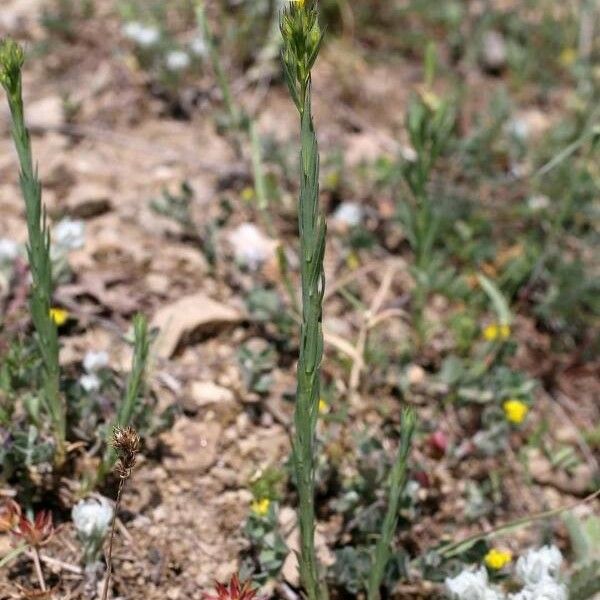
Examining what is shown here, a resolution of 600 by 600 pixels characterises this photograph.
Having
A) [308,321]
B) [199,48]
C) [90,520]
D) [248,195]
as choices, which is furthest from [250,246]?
[308,321]

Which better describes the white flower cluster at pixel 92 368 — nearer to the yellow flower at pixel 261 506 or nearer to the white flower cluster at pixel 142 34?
the yellow flower at pixel 261 506

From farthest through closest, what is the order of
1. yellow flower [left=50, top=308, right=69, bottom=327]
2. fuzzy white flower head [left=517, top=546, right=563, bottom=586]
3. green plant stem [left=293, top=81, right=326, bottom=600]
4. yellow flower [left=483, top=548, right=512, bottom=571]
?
yellow flower [left=50, top=308, right=69, bottom=327]
yellow flower [left=483, top=548, right=512, bottom=571]
fuzzy white flower head [left=517, top=546, right=563, bottom=586]
green plant stem [left=293, top=81, right=326, bottom=600]

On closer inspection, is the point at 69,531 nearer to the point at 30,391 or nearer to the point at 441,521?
the point at 30,391

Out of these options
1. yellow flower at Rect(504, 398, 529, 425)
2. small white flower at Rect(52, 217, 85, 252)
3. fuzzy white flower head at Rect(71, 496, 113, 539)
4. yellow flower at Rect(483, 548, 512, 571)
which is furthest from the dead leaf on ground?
yellow flower at Rect(483, 548, 512, 571)

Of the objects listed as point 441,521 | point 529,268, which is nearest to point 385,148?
point 529,268

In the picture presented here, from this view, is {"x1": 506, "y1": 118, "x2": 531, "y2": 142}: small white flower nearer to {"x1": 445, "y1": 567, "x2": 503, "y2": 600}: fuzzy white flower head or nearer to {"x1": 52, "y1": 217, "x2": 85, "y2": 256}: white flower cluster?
{"x1": 52, "y1": 217, "x2": 85, "y2": 256}: white flower cluster

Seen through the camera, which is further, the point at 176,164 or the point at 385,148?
the point at 385,148
